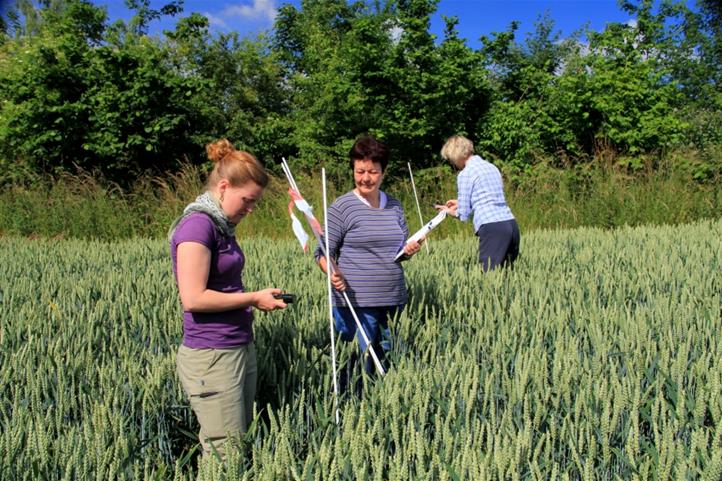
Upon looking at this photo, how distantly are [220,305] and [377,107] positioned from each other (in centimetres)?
1012

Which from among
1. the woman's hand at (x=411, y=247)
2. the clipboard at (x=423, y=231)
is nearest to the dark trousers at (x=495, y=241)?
the clipboard at (x=423, y=231)

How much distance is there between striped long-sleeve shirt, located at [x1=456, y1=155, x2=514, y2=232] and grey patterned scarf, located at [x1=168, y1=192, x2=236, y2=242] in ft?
9.17

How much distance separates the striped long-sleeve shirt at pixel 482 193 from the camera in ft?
14.7

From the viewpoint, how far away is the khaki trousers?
78.1 inches

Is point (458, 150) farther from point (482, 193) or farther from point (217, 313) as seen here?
point (217, 313)

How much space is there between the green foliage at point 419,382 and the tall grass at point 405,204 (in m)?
4.25

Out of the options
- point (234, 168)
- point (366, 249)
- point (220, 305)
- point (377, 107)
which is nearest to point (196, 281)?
point (220, 305)

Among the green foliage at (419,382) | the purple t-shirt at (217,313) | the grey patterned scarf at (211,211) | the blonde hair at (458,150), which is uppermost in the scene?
the blonde hair at (458,150)

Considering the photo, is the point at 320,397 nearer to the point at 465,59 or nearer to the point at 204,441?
the point at 204,441

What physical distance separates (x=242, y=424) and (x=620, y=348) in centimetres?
162

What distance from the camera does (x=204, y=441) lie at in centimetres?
199

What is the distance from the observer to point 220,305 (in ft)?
6.36

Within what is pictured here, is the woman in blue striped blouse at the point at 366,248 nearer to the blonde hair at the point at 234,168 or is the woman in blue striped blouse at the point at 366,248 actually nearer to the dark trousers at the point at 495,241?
the blonde hair at the point at 234,168

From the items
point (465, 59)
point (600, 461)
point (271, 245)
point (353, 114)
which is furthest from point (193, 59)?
point (600, 461)
